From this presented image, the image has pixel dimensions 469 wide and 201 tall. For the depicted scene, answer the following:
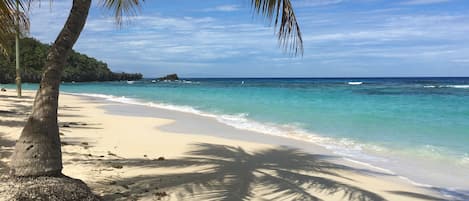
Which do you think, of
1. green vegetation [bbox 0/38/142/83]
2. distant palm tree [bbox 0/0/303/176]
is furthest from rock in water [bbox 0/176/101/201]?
green vegetation [bbox 0/38/142/83]

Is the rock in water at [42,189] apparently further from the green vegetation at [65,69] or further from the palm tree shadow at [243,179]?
the green vegetation at [65,69]

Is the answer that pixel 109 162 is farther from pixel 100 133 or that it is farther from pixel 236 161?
pixel 100 133

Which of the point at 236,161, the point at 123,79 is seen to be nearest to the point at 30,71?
the point at 123,79

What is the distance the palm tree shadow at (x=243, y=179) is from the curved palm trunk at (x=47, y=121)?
788 millimetres

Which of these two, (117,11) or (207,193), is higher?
(117,11)

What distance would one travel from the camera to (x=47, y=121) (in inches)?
171

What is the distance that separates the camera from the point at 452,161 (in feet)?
27.3

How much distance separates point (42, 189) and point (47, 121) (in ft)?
2.11

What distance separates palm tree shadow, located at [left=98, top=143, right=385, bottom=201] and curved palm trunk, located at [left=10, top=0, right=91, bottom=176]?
31.0 inches

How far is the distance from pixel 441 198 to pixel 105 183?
4.11 m

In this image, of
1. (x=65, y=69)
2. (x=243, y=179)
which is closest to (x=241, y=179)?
(x=243, y=179)

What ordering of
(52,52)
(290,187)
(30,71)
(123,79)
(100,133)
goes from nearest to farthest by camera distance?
1. (52,52)
2. (290,187)
3. (100,133)
4. (30,71)
5. (123,79)

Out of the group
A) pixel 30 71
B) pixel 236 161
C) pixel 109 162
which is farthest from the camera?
pixel 30 71

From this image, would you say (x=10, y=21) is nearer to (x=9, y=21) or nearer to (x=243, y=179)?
(x=9, y=21)
